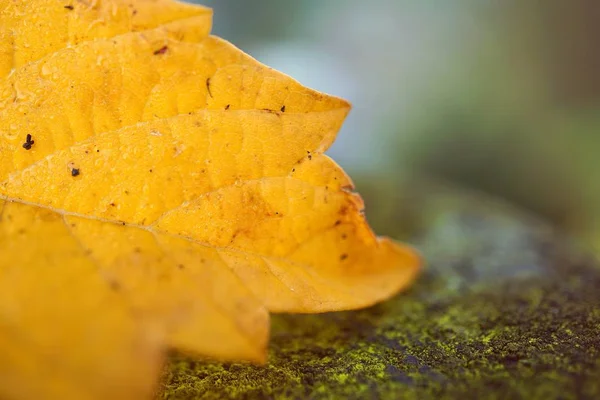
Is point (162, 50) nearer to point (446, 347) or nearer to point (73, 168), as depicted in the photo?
point (73, 168)

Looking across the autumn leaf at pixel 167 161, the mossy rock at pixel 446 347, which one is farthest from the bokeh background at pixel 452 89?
the autumn leaf at pixel 167 161

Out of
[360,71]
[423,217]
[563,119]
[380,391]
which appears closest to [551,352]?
[380,391]

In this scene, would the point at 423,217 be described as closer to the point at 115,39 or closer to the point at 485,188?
the point at 115,39

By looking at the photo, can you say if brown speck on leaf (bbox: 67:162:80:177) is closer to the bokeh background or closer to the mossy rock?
the mossy rock

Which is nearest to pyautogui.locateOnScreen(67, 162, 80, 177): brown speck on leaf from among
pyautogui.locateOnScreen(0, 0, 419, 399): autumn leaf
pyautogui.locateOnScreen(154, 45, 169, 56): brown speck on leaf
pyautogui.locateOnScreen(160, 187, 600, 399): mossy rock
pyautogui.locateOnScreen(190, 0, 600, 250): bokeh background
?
pyautogui.locateOnScreen(0, 0, 419, 399): autumn leaf

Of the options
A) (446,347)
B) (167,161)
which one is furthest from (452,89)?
(167,161)

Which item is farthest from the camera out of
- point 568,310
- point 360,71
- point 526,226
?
point 360,71
